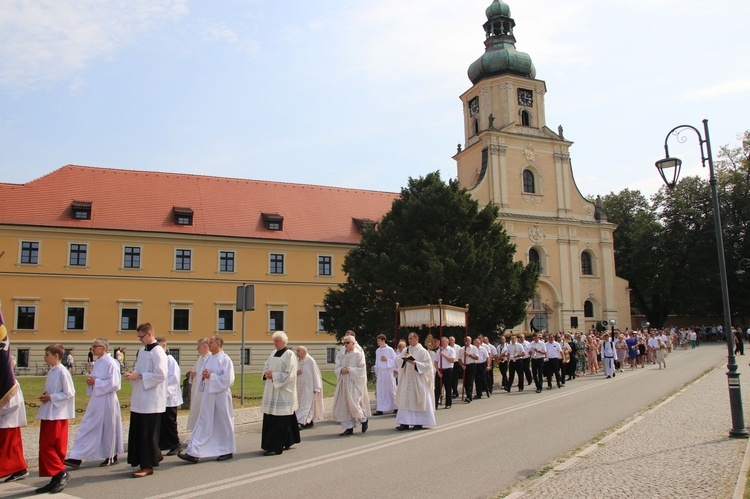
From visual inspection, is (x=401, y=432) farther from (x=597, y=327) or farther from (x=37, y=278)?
(x=597, y=327)

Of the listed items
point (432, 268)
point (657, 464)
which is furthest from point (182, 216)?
point (657, 464)

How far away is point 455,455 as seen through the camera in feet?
30.5

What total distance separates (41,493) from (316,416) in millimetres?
6669

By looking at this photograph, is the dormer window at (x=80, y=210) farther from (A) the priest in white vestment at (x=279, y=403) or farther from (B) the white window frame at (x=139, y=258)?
(A) the priest in white vestment at (x=279, y=403)

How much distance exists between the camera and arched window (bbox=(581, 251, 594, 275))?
4981cm

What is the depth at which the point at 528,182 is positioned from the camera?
4925 centimetres

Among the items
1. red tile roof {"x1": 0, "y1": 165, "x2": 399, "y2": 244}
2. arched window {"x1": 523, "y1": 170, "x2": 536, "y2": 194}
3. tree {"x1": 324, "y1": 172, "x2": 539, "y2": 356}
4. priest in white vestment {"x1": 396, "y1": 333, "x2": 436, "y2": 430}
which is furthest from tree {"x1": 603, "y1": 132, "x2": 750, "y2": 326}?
priest in white vestment {"x1": 396, "y1": 333, "x2": 436, "y2": 430}

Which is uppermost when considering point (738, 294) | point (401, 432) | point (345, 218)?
point (345, 218)

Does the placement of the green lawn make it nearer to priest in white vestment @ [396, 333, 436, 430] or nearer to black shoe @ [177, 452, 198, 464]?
black shoe @ [177, 452, 198, 464]

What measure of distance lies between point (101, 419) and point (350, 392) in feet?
14.5

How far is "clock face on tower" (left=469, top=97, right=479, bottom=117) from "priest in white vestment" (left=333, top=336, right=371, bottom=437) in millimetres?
41821

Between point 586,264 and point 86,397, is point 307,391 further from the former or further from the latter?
point 586,264

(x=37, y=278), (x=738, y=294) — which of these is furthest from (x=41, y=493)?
(x=738, y=294)

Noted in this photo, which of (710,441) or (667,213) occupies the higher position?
(667,213)
